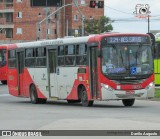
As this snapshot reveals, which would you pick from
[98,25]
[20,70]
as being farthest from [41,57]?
[98,25]

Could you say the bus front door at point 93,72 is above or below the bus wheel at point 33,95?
above

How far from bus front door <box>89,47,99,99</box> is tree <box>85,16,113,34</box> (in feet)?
255

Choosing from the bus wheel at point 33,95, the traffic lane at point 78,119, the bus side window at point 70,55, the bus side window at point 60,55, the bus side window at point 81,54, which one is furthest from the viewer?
the bus wheel at point 33,95

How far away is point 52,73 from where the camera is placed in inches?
1153

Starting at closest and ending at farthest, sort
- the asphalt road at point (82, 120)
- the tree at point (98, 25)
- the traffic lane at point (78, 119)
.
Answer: the asphalt road at point (82, 120) → the traffic lane at point (78, 119) → the tree at point (98, 25)

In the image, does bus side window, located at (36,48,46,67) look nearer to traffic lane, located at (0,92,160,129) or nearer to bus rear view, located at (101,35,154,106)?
bus rear view, located at (101,35,154,106)

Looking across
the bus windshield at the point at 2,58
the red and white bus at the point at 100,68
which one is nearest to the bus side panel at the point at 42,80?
the red and white bus at the point at 100,68

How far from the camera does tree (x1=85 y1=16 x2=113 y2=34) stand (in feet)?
344

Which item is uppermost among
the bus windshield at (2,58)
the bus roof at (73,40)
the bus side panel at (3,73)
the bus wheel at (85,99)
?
the bus roof at (73,40)

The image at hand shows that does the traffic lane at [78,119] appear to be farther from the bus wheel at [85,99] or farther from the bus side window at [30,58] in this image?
the bus side window at [30,58]

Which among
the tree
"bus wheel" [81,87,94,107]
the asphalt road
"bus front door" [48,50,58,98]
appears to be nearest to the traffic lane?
the asphalt road

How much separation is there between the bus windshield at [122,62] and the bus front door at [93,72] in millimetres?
507

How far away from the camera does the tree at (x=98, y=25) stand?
105 metres

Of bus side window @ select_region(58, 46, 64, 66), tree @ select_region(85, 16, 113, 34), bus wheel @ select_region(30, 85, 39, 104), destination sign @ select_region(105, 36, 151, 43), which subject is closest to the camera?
destination sign @ select_region(105, 36, 151, 43)
